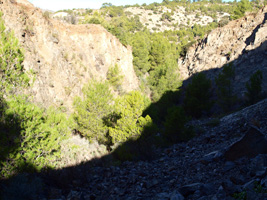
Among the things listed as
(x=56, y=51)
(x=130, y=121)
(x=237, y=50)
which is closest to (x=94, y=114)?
(x=130, y=121)

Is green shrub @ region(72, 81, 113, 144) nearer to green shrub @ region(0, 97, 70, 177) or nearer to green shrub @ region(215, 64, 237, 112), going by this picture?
green shrub @ region(0, 97, 70, 177)

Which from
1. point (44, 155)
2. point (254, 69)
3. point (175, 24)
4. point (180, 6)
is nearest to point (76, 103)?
point (44, 155)

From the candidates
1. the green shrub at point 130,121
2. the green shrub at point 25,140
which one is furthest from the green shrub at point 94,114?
the green shrub at point 25,140

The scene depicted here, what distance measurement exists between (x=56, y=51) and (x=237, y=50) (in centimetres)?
2681

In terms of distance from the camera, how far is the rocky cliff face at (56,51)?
16.0m

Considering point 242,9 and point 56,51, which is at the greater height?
point 242,9

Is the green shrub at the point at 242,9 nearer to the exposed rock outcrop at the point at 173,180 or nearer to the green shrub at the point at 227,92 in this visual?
the green shrub at the point at 227,92

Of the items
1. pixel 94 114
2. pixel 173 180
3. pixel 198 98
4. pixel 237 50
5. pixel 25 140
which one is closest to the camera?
pixel 173 180

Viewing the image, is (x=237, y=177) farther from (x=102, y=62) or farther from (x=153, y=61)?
(x=153, y=61)

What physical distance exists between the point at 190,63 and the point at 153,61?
27.8 ft

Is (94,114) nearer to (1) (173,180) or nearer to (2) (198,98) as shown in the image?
(1) (173,180)

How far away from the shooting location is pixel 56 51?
19.5 meters

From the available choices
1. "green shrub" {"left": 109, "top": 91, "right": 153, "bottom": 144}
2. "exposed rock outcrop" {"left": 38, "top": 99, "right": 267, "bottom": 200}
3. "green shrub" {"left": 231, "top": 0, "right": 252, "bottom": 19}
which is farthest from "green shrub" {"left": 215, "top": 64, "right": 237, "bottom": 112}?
"green shrub" {"left": 231, "top": 0, "right": 252, "bottom": 19}

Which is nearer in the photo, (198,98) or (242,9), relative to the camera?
(198,98)
